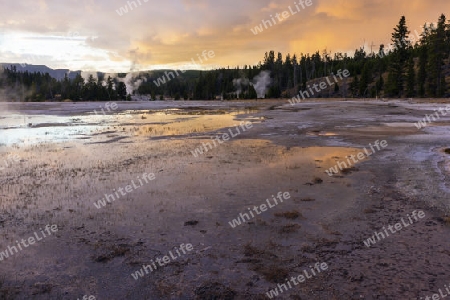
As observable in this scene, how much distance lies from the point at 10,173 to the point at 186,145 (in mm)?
8268

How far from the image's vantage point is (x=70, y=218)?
791 centimetres

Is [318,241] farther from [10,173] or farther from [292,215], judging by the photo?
[10,173]

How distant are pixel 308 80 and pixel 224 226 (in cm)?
13080

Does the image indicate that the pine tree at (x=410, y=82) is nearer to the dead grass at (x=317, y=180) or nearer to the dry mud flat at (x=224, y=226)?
the dry mud flat at (x=224, y=226)

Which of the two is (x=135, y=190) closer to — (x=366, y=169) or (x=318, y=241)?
(x=318, y=241)

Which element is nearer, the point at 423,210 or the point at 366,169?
the point at 423,210

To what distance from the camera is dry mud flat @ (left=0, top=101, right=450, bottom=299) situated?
204 inches

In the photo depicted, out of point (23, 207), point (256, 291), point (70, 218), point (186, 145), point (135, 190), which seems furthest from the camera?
point (186, 145)

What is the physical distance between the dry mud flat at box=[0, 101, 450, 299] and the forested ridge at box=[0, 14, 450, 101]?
169ft

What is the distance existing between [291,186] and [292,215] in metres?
2.39

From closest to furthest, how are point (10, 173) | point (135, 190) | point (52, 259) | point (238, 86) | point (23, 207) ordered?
point (52, 259), point (23, 207), point (135, 190), point (10, 173), point (238, 86)

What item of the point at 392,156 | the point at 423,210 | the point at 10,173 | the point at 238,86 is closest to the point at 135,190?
the point at 10,173

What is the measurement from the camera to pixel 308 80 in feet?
431

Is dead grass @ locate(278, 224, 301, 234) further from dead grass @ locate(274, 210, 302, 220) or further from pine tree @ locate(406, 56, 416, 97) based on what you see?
pine tree @ locate(406, 56, 416, 97)
